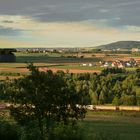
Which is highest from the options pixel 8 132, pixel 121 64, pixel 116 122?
pixel 8 132

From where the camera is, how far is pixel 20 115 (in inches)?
864

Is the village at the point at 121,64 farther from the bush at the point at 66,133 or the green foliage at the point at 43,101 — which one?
the green foliage at the point at 43,101

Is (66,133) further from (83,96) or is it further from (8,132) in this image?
(8,132)

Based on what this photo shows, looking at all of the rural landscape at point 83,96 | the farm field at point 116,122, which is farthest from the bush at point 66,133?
the farm field at point 116,122

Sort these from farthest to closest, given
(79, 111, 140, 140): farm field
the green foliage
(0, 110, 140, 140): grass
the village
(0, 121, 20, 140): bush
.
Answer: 1. the village
2. (79, 111, 140, 140): farm field
3. (0, 110, 140, 140): grass
4. (0, 121, 20, 140): bush
5. the green foliage

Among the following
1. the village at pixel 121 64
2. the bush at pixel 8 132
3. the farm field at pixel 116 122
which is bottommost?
the farm field at pixel 116 122

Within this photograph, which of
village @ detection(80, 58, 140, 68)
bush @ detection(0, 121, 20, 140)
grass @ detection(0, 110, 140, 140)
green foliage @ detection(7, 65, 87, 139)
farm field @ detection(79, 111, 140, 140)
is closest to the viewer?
green foliage @ detection(7, 65, 87, 139)

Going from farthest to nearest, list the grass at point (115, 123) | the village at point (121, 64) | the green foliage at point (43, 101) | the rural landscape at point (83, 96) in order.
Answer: the village at point (121, 64) < the grass at point (115, 123) < the rural landscape at point (83, 96) < the green foliage at point (43, 101)

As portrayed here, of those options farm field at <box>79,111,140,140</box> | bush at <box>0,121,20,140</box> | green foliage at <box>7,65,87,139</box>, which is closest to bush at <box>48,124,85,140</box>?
green foliage at <box>7,65,87,139</box>

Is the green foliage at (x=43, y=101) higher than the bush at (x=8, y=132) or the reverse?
higher

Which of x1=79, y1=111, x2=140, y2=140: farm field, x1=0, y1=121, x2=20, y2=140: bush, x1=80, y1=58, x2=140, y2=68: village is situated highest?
x1=0, y1=121, x2=20, y2=140: bush

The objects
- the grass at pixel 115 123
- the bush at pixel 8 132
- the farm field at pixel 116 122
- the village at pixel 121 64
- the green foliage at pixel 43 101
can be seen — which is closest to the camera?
the green foliage at pixel 43 101

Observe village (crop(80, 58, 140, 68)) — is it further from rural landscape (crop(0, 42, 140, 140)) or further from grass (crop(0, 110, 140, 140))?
grass (crop(0, 110, 140, 140))

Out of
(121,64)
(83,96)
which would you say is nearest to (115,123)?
(83,96)
